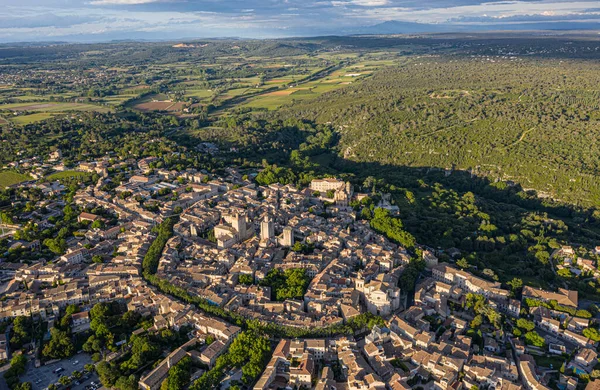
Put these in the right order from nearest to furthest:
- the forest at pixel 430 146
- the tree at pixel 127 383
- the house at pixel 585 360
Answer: the tree at pixel 127 383 < the house at pixel 585 360 < the forest at pixel 430 146

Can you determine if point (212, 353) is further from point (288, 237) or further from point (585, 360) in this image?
point (585, 360)

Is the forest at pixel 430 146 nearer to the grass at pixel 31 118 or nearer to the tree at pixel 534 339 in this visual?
the grass at pixel 31 118

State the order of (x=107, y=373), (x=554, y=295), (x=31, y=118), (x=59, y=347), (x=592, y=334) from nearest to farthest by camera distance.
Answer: (x=107, y=373) → (x=59, y=347) → (x=592, y=334) → (x=554, y=295) → (x=31, y=118)

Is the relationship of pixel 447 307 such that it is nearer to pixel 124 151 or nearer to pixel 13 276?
pixel 13 276

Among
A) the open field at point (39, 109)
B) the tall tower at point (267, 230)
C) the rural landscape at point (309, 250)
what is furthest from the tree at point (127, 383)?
the open field at point (39, 109)

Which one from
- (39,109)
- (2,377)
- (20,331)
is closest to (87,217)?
(20,331)

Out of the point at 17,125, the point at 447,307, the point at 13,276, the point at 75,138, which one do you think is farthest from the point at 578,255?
the point at 17,125

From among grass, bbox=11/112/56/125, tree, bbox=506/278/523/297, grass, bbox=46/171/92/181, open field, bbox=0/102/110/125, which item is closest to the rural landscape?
tree, bbox=506/278/523/297
